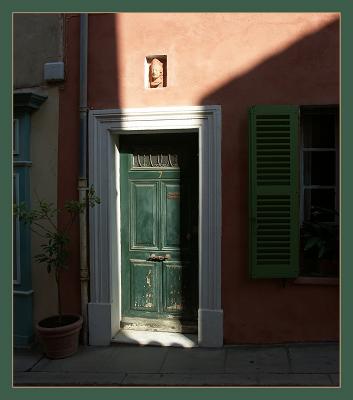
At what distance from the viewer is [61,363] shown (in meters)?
5.12

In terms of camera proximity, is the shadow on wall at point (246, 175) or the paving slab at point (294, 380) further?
the shadow on wall at point (246, 175)

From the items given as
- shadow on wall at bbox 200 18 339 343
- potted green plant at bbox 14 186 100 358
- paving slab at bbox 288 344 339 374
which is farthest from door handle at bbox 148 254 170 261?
paving slab at bbox 288 344 339 374

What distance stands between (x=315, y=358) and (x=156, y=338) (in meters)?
1.75

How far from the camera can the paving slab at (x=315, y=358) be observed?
4.71 metres

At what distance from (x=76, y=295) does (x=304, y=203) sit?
280 cm

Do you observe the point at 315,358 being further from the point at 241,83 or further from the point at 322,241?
the point at 241,83

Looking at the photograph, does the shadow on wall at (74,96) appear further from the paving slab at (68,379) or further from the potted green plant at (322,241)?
the potted green plant at (322,241)

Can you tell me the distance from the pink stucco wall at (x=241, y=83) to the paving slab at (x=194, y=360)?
0.99 feet

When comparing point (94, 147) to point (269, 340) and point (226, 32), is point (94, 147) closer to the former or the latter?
point (226, 32)

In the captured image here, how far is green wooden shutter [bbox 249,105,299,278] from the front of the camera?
5.12 metres

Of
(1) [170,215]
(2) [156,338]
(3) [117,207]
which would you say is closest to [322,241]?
(1) [170,215]

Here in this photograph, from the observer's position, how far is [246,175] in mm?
5258

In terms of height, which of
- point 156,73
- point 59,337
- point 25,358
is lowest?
point 25,358

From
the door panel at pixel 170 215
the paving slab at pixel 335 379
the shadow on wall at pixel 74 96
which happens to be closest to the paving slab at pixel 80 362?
the shadow on wall at pixel 74 96
